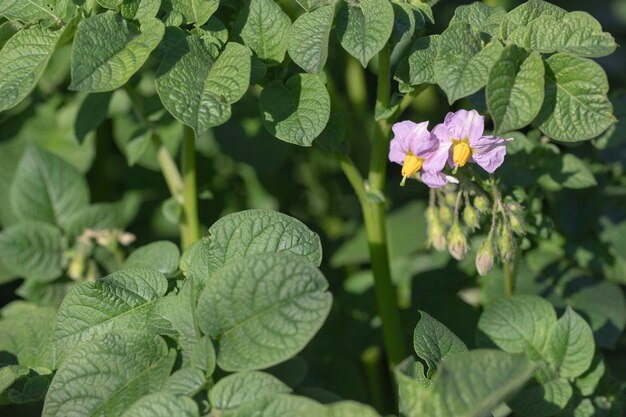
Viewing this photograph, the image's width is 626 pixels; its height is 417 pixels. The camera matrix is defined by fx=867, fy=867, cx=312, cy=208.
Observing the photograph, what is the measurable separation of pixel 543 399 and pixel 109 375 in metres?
0.63

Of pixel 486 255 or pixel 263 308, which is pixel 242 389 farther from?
pixel 486 255

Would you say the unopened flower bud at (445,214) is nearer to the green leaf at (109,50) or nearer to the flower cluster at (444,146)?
the flower cluster at (444,146)

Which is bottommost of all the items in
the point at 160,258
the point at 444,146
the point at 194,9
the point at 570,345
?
the point at 570,345

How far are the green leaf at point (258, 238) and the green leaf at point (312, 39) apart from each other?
0.70 ft

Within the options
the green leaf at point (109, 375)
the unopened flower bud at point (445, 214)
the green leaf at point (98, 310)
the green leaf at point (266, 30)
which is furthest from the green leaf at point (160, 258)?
the unopened flower bud at point (445, 214)

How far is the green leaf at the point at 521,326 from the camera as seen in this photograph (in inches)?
53.7

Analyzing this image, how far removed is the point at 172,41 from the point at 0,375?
514 millimetres

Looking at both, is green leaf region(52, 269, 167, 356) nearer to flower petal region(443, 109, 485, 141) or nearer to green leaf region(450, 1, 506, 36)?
flower petal region(443, 109, 485, 141)

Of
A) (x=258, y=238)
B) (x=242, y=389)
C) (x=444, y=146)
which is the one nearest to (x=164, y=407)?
(x=242, y=389)

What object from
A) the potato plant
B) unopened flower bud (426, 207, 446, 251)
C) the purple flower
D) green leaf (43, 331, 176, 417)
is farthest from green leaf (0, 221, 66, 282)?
the purple flower

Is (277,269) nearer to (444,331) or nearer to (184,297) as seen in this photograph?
(184,297)

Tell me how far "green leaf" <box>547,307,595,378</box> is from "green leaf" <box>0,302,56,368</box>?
30.1 inches

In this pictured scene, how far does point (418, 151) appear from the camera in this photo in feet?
4.20

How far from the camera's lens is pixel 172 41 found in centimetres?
124
